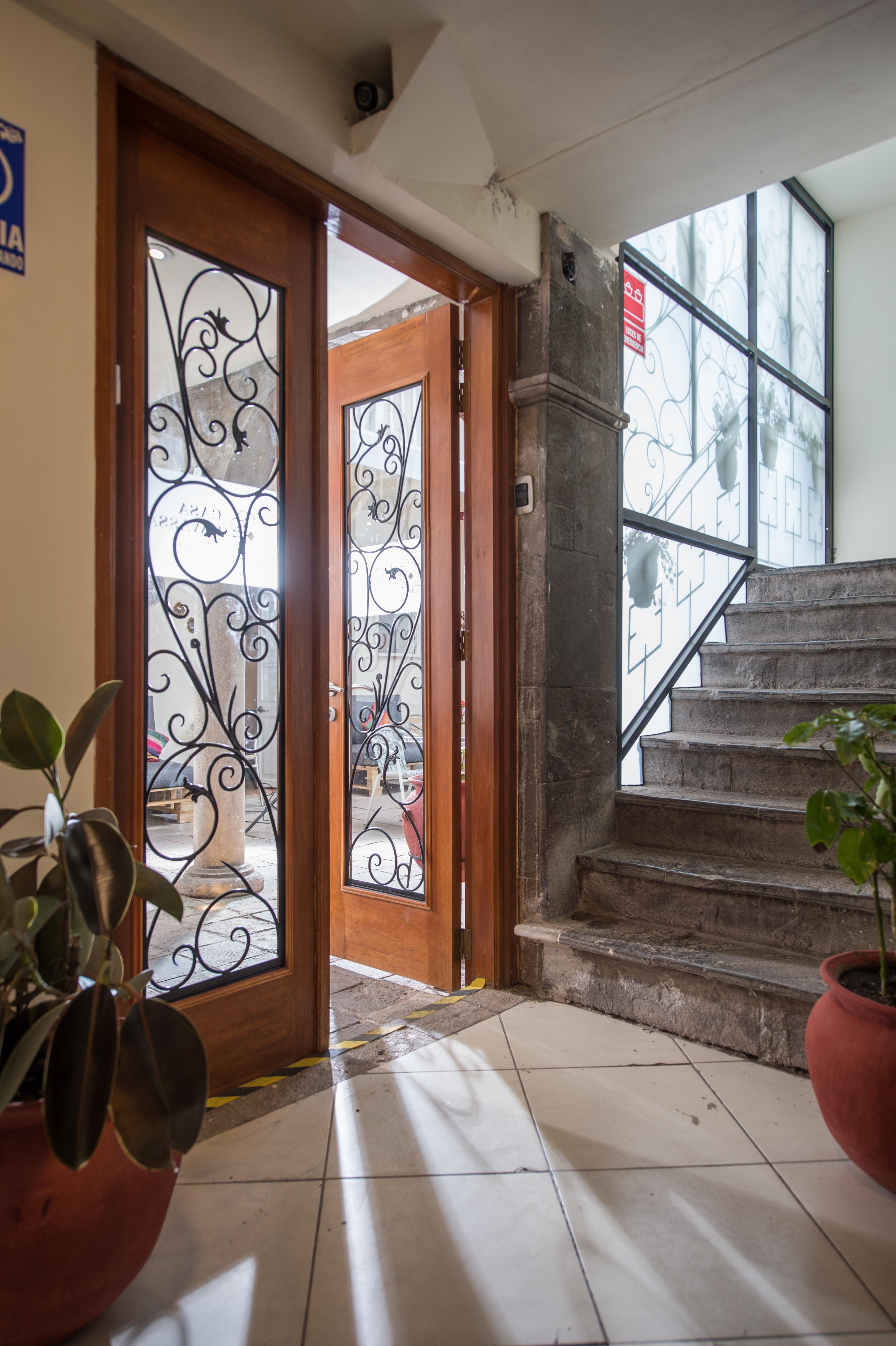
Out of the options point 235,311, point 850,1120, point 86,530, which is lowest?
point 850,1120

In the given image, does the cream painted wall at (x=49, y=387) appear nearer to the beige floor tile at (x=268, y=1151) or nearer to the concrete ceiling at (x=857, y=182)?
the beige floor tile at (x=268, y=1151)

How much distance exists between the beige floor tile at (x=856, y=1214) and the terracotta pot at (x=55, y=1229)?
1210mm

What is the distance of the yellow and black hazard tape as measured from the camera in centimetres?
200

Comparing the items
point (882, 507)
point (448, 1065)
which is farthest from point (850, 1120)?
point (882, 507)

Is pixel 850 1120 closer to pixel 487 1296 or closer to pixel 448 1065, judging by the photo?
pixel 487 1296

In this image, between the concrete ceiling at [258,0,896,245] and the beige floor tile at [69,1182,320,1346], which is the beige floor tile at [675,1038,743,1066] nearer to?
the beige floor tile at [69,1182,320,1346]

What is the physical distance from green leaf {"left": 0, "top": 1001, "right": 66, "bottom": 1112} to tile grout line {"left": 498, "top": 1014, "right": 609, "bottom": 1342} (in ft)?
3.22

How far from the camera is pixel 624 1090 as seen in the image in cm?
204

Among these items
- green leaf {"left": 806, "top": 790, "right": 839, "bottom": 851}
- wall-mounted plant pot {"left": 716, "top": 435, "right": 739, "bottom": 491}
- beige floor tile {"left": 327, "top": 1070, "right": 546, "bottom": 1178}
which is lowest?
beige floor tile {"left": 327, "top": 1070, "right": 546, "bottom": 1178}

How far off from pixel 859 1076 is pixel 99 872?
1.48 metres

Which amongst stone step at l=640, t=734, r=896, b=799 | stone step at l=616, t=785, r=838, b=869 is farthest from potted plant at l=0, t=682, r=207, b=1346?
stone step at l=640, t=734, r=896, b=799

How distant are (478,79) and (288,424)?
1028 mm

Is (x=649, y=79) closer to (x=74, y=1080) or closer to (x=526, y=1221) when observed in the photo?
(x=74, y=1080)

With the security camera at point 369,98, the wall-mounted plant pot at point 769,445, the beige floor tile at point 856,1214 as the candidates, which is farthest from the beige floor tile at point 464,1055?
the wall-mounted plant pot at point 769,445
